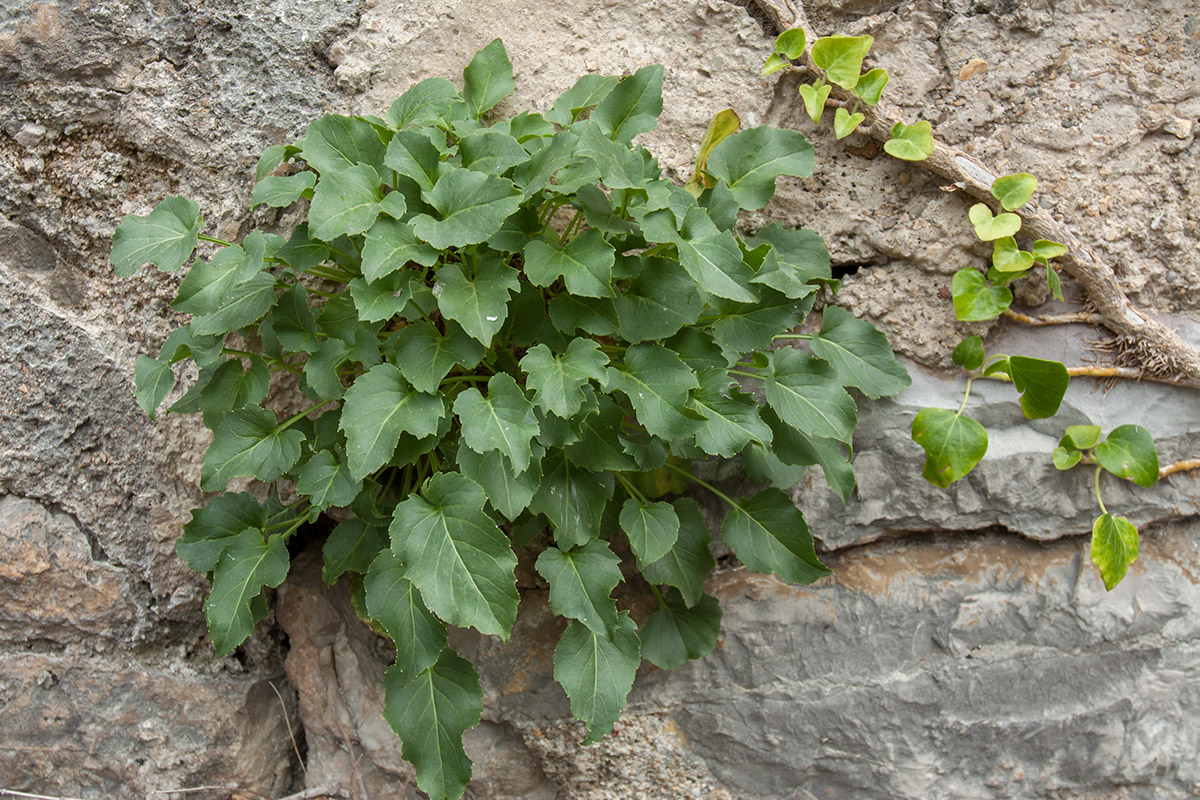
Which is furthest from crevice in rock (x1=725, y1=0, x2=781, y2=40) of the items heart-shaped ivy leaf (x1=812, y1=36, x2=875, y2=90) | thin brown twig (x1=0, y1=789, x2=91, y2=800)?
thin brown twig (x1=0, y1=789, x2=91, y2=800)

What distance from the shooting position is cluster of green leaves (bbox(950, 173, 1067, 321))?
170 centimetres

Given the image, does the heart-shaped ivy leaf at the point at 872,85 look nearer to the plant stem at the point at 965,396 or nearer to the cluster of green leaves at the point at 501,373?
the cluster of green leaves at the point at 501,373

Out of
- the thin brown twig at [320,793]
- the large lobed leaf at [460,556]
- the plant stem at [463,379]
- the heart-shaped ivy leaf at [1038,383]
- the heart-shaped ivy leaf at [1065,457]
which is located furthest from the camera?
the thin brown twig at [320,793]

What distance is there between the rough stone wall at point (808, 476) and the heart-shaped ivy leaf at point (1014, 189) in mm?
85

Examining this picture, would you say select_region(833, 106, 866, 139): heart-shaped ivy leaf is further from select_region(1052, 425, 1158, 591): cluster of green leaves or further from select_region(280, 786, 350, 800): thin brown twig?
select_region(280, 786, 350, 800): thin brown twig

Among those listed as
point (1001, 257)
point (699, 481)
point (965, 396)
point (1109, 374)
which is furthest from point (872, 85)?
point (699, 481)

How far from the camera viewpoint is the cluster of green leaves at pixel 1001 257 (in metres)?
1.70

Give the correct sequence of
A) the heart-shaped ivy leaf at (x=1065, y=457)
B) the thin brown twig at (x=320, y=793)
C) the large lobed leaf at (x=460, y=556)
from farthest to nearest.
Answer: the thin brown twig at (x=320, y=793) < the heart-shaped ivy leaf at (x=1065, y=457) < the large lobed leaf at (x=460, y=556)

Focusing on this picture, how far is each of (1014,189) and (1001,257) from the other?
15 centimetres

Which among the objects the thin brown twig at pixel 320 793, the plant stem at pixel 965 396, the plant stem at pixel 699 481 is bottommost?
the thin brown twig at pixel 320 793

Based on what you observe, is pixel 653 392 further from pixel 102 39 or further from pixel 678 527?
pixel 102 39

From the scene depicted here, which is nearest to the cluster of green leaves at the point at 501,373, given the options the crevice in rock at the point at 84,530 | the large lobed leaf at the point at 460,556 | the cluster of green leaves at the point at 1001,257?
the large lobed leaf at the point at 460,556

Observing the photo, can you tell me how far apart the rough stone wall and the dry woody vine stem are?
5 centimetres

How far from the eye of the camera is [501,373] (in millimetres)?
1394
